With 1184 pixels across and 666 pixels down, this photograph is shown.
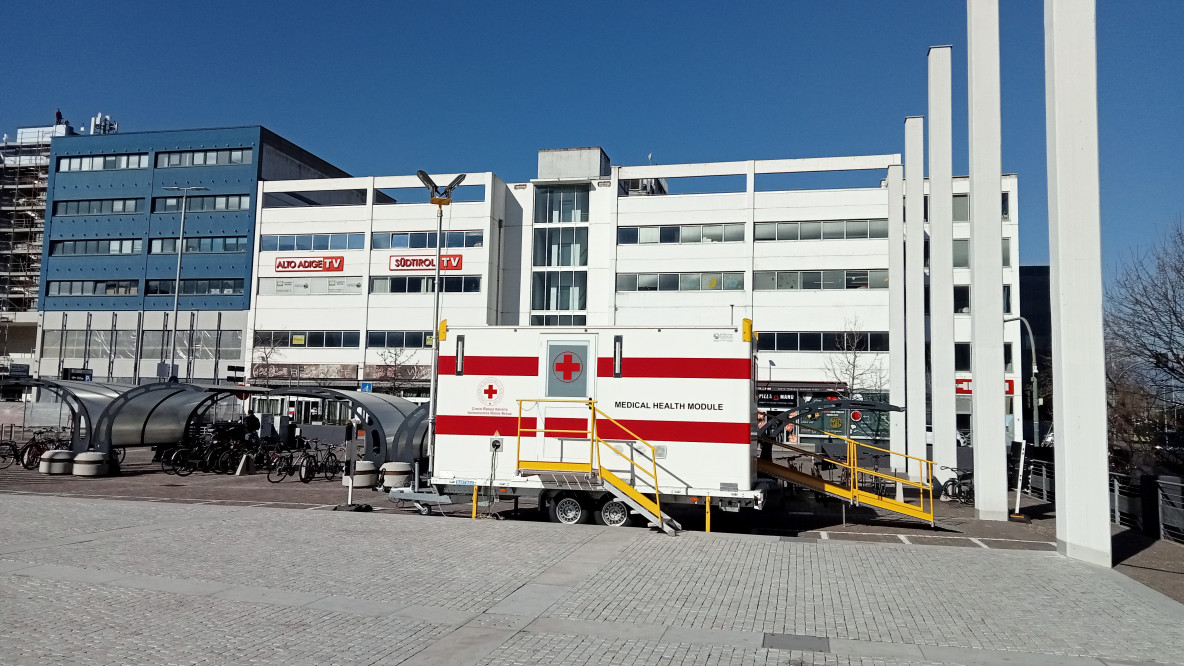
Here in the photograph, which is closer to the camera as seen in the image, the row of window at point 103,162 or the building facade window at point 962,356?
the building facade window at point 962,356

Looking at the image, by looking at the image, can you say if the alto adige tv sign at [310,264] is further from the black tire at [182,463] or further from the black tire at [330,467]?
the black tire at [330,467]

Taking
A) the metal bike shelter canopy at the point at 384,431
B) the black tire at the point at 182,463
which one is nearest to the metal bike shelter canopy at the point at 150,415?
the black tire at the point at 182,463

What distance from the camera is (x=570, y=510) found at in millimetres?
15805

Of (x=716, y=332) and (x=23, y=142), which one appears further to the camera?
(x=23, y=142)

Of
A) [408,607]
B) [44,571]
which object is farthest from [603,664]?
[44,571]

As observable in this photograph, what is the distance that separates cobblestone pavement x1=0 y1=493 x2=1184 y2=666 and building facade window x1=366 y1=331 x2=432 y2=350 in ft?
133

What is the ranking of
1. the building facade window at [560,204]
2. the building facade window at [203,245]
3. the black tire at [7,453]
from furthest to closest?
1. the building facade window at [203,245]
2. the building facade window at [560,204]
3. the black tire at [7,453]

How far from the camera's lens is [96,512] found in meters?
15.8

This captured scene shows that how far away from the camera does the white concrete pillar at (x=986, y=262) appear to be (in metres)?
17.7

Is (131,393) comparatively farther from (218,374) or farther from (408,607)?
(218,374)

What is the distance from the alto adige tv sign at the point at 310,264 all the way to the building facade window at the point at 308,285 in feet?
1.74

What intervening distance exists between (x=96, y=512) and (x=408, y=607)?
9.87 meters

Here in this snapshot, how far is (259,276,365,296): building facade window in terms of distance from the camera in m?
56.5

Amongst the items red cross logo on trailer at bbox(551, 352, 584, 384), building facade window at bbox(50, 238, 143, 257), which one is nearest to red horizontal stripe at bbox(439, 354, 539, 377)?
red cross logo on trailer at bbox(551, 352, 584, 384)
